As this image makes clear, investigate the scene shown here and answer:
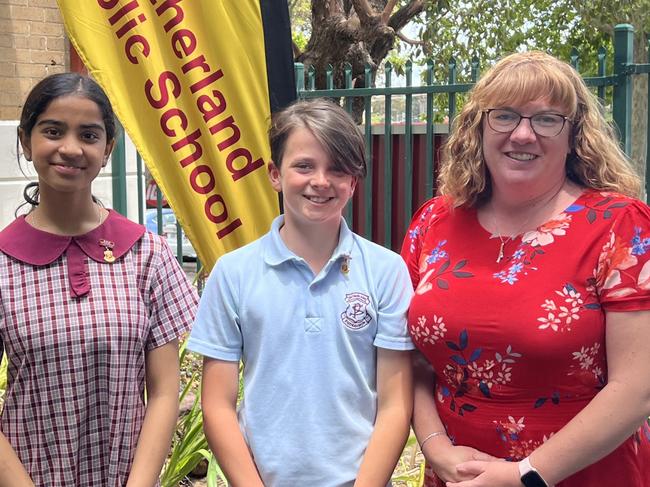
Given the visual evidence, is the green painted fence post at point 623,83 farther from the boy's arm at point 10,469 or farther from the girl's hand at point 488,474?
the boy's arm at point 10,469

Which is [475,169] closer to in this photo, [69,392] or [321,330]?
[321,330]

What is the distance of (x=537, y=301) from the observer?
193cm

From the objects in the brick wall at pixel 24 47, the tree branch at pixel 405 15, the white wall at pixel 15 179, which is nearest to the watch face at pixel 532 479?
the white wall at pixel 15 179

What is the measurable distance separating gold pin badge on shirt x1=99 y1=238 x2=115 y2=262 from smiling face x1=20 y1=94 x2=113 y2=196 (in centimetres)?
14

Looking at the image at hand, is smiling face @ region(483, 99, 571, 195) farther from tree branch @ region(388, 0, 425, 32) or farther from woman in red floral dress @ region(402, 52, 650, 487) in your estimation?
tree branch @ region(388, 0, 425, 32)

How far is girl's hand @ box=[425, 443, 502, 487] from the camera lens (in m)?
2.03

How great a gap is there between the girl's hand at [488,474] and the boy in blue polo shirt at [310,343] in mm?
182

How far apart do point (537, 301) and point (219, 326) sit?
0.81 meters

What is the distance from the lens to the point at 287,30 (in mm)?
3631

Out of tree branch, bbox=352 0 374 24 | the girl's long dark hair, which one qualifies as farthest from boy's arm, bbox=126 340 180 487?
tree branch, bbox=352 0 374 24

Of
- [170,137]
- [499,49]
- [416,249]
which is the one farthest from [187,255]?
[416,249]

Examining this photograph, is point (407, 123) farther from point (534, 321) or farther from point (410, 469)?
point (534, 321)

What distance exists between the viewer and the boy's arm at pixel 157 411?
2092mm

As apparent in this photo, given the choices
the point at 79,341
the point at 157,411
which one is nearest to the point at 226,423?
the point at 157,411
